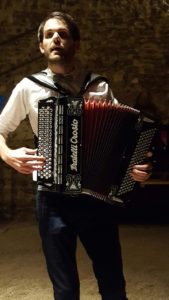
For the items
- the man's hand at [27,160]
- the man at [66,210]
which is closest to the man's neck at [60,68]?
the man at [66,210]

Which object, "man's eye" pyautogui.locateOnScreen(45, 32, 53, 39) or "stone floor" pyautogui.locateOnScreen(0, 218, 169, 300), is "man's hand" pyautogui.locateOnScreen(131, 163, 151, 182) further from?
"stone floor" pyautogui.locateOnScreen(0, 218, 169, 300)

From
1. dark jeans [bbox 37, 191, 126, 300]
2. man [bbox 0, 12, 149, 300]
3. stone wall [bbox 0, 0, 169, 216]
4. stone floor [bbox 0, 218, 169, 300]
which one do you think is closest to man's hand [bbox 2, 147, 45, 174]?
man [bbox 0, 12, 149, 300]

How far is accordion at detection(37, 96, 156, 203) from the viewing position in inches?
65.4

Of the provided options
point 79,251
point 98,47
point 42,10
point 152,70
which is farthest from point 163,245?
point 42,10

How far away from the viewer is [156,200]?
4.80 meters

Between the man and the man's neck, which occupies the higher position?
the man's neck

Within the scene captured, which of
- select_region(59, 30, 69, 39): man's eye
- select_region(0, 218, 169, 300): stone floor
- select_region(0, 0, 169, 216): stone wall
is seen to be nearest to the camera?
select_region(59, 30, 69, 39): man's eye

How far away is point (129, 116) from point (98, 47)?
357 centimetres

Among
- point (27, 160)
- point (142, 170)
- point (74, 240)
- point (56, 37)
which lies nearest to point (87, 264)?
point (74, 240)

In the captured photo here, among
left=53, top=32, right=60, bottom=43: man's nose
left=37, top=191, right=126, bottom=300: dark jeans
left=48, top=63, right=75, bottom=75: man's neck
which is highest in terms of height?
left=53, top=32, right=60, bottom=43: man's nose

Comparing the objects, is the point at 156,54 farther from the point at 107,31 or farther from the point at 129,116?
the point at 129,116

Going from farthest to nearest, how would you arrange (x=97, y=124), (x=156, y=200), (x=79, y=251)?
(x=156, y=200) → (x=79, y=251) → (x=97, y=124)

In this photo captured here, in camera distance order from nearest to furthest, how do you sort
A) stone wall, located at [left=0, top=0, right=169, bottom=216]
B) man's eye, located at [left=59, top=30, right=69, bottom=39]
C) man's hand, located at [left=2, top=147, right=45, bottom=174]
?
man's hand, located at [left=2, top=147, right=45, bottom=174] → man's eye, located at [left=59, top=30, right=69, bottom=39] → stone wall, located at [left=0, top=0, right=169, bottom=216]

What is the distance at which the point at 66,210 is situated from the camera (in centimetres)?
172
